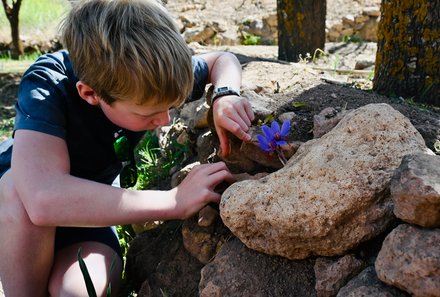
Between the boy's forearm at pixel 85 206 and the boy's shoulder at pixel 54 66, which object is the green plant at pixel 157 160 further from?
the boy's forearm at pixel 85 206

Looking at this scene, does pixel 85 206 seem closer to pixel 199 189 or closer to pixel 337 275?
pixel 199 189

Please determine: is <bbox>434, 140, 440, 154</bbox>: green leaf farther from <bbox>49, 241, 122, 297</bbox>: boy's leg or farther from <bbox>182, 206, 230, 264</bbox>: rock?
<bbox>49, 241, 122, 297</bbox>: boy's leg

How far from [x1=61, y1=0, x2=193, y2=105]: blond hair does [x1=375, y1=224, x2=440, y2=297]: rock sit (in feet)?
3.25

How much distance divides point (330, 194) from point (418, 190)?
0.36 metres

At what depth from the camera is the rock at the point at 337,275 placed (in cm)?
176

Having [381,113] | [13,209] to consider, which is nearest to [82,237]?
A: [13,209]

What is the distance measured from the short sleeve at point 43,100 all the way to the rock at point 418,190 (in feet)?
4.32

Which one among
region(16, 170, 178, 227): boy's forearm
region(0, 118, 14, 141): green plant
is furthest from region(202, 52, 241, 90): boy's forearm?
region(0, 118, 14, 141): green plant

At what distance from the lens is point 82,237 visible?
2.59 meters

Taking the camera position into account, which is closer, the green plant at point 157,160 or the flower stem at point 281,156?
the flower stem at point 281,156

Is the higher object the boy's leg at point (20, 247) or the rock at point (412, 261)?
the rock at point (412, 261)

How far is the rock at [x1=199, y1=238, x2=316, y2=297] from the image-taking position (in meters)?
1.94

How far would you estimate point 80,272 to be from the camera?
2.37 metres

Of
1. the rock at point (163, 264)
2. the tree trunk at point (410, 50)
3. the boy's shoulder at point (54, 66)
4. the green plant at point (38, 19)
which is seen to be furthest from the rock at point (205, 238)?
the green plant at point (38, 19)
